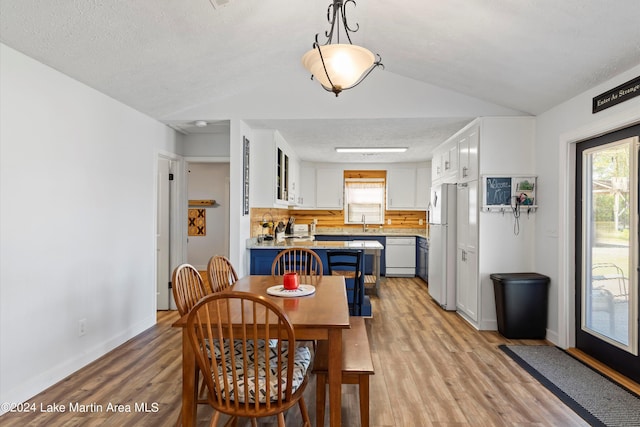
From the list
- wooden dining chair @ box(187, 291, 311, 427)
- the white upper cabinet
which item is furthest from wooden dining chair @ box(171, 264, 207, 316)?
the white upper cabinet

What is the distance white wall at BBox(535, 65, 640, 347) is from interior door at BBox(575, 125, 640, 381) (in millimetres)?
80

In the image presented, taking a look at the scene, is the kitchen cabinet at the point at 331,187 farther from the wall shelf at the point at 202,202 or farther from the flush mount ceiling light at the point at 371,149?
the wall shelf at the point at 202,202

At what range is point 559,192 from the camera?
11.2 ft

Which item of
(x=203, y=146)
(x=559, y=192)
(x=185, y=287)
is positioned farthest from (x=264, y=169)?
(x=559, y=192)

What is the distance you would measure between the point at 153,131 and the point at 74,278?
1.83 meters

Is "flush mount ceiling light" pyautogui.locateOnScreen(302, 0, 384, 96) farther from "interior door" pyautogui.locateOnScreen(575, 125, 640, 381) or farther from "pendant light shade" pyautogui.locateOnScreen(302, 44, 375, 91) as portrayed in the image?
"interior door" pyautogui.locateOnScreen(575, 125, 640, 381)

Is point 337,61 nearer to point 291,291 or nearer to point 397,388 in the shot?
point 291,291

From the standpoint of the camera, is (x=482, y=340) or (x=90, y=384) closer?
(x=90, y=384)

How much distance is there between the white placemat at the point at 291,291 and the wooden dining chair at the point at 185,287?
47cm

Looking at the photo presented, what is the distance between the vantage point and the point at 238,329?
1.74 meters

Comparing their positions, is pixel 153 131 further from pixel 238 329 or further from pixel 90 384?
pixel 238 329

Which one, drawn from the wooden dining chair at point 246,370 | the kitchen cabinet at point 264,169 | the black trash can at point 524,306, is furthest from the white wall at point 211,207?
the wooden dining chair at point 246,370

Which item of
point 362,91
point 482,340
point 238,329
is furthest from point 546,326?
point 238,329

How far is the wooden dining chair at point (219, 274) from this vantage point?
2639 mm
